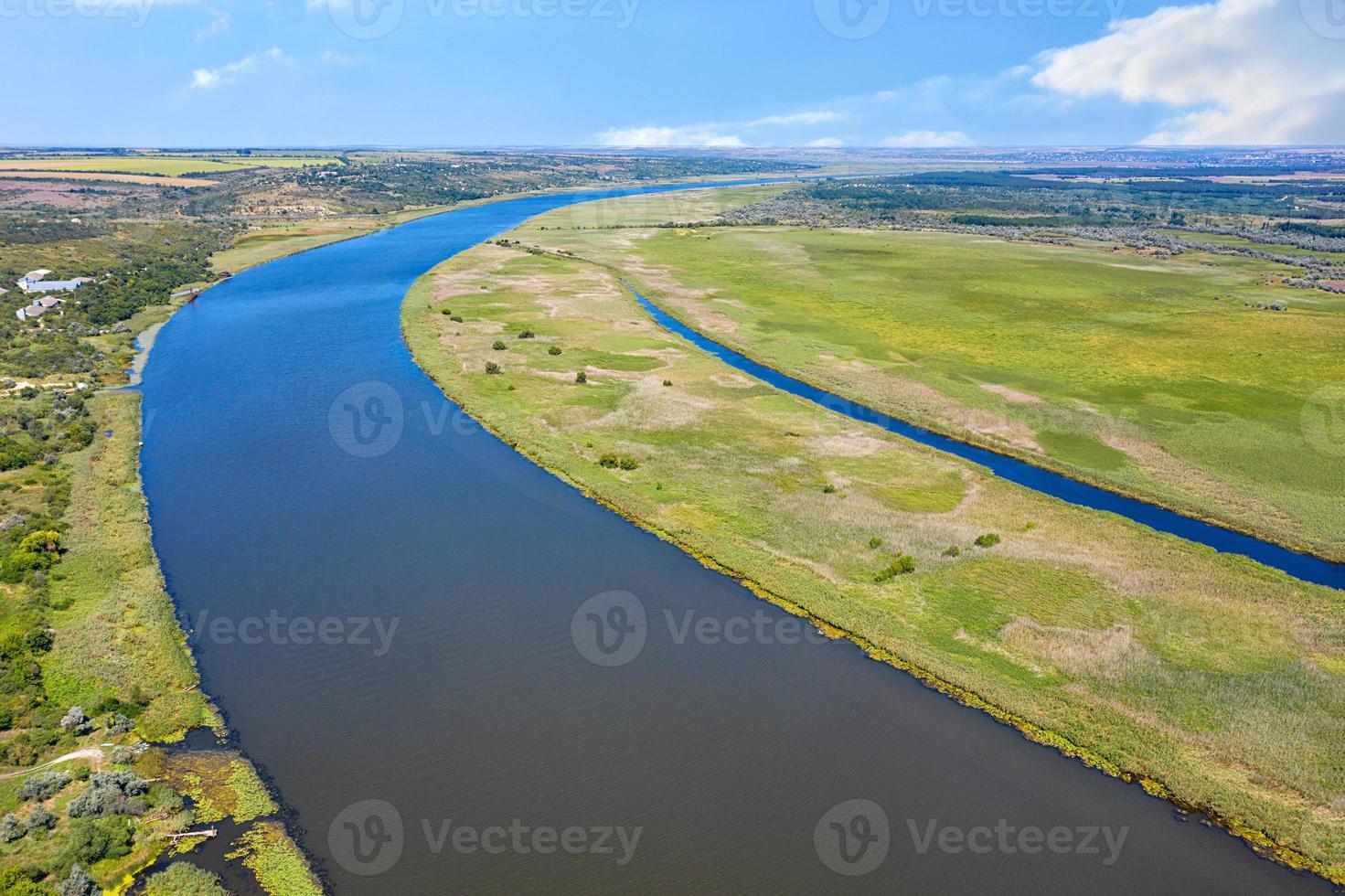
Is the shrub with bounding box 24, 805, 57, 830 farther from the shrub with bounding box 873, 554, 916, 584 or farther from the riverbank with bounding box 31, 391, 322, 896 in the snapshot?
the shrub with bounding box 873, 554, 916, 584

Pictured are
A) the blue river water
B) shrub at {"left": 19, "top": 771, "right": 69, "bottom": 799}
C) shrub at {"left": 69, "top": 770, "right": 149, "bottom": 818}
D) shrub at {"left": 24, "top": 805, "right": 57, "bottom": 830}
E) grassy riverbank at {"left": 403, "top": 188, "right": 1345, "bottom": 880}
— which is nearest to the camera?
shrub at {"left": 24, "top": 805, "right": 57, "bottom": 830}

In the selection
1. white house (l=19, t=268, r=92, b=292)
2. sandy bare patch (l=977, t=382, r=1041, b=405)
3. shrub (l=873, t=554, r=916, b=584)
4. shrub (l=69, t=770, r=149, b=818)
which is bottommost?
shrub (l=69, t=770, r=149, b=818)

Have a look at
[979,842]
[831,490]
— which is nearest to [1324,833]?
[979,842]

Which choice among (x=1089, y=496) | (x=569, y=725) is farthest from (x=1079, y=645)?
(x=569, y=725)

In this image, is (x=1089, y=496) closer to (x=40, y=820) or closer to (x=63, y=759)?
(x=40, y=820)

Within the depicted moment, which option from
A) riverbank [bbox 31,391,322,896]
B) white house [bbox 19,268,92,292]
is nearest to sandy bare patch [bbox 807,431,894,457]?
riverbank [bbox 31,391,322,896]

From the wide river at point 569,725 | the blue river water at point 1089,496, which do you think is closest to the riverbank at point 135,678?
the wide river at point 569,725
